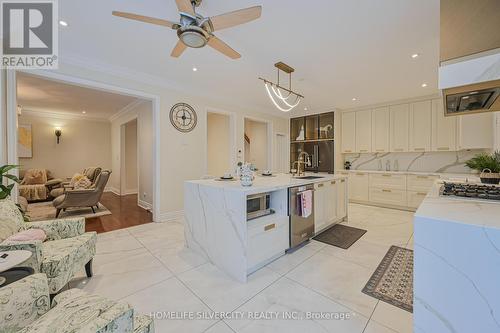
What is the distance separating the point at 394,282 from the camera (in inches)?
75.5

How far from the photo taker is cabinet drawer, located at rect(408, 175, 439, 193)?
14.1 ft

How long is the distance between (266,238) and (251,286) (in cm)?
49

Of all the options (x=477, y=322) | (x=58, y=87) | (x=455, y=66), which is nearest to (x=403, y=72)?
(x=455, y=66)

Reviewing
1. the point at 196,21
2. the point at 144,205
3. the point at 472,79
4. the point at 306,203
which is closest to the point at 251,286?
the point at 306,203

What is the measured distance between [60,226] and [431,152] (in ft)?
22.3

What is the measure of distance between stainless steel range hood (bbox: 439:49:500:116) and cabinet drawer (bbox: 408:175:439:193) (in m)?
3.20

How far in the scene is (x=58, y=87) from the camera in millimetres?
4273

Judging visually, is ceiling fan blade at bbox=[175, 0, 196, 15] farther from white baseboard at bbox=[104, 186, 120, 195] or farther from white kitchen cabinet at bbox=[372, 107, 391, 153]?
white baseboard at bbox=[104, 186, 120, 195]

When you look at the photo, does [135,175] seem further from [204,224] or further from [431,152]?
[431,152]

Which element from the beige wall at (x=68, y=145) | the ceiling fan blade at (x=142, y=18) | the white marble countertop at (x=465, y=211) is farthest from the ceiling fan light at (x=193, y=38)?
the beige wall at (x=68, y=145)

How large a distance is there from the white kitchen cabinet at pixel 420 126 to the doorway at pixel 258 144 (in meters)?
3.53

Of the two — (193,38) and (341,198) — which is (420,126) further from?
(193,38)

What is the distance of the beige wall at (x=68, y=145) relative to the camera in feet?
20.2

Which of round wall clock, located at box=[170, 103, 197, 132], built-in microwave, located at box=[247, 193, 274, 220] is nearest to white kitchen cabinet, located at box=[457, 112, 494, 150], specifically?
Result: built-in microwave, located at box=[247, 193, 274, 220]
